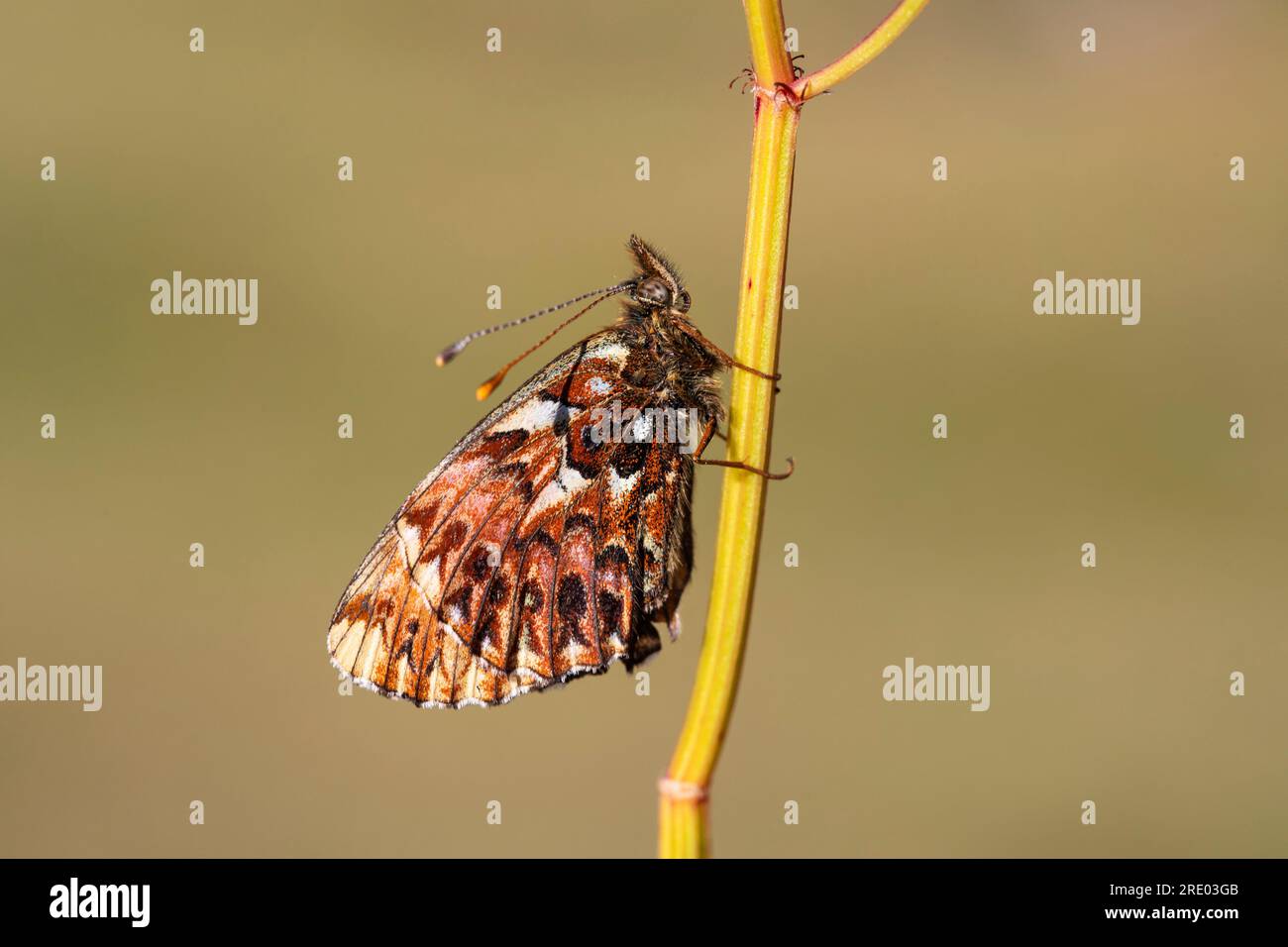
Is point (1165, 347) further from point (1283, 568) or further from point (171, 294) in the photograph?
point (171, 294)

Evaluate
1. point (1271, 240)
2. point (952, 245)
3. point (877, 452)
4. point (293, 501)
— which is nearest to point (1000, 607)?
point (877, 452)

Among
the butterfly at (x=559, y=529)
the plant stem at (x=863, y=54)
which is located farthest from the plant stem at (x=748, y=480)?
the butterfly at (x=559, y=529)

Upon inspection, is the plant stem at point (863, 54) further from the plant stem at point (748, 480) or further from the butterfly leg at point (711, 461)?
the butterfly leg at point (711, 461)

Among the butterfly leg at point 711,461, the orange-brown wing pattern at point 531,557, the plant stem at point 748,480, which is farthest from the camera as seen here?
the orange-brown wing pattern at point 531,557

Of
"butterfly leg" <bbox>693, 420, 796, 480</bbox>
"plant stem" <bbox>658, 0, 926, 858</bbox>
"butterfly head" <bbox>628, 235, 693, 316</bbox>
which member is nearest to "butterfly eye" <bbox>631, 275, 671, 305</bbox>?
"butterfly head" <bbox>628, 235, 693, 316</bbox>

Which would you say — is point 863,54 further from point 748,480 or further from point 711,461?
point 711,461

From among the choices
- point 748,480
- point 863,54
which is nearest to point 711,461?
point 748,480
